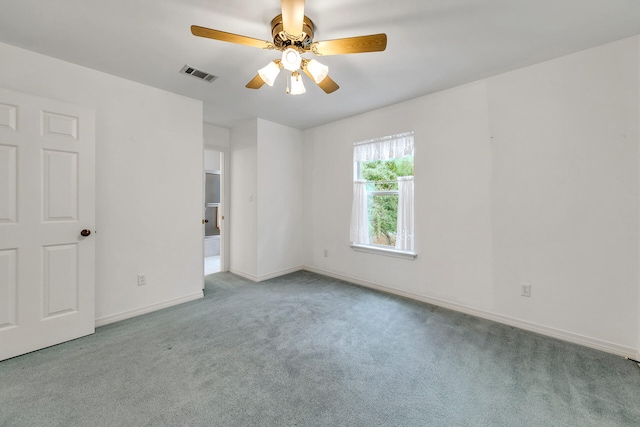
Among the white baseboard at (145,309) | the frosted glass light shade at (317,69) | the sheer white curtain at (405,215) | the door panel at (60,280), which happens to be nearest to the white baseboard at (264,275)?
the white baseboard at (145,309)

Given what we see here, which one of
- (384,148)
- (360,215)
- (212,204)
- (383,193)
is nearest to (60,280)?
(360,215)

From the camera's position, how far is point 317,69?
72.1 inches

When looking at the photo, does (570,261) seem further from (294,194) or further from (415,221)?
(294,194)

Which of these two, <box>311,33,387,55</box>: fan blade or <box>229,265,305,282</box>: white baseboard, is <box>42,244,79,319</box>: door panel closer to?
<box>229,265,305,282</box>: white baseboard

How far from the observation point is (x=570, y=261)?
2.26 meters

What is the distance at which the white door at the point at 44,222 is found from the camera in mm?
1985

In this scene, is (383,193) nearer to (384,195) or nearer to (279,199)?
(384,195)

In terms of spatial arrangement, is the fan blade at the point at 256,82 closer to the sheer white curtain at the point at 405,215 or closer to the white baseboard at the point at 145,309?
the sheer white curtain at the point at 405,215

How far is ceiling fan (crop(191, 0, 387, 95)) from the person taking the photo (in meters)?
1.45

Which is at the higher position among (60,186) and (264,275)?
(60,186)

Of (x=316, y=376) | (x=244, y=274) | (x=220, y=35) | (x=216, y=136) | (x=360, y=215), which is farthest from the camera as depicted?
(x=216, y=136)

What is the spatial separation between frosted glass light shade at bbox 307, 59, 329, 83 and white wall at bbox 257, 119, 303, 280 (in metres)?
2.21

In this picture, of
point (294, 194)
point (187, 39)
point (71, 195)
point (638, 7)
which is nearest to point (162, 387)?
point (71, 195)

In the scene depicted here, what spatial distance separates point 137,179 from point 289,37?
7.13ft
